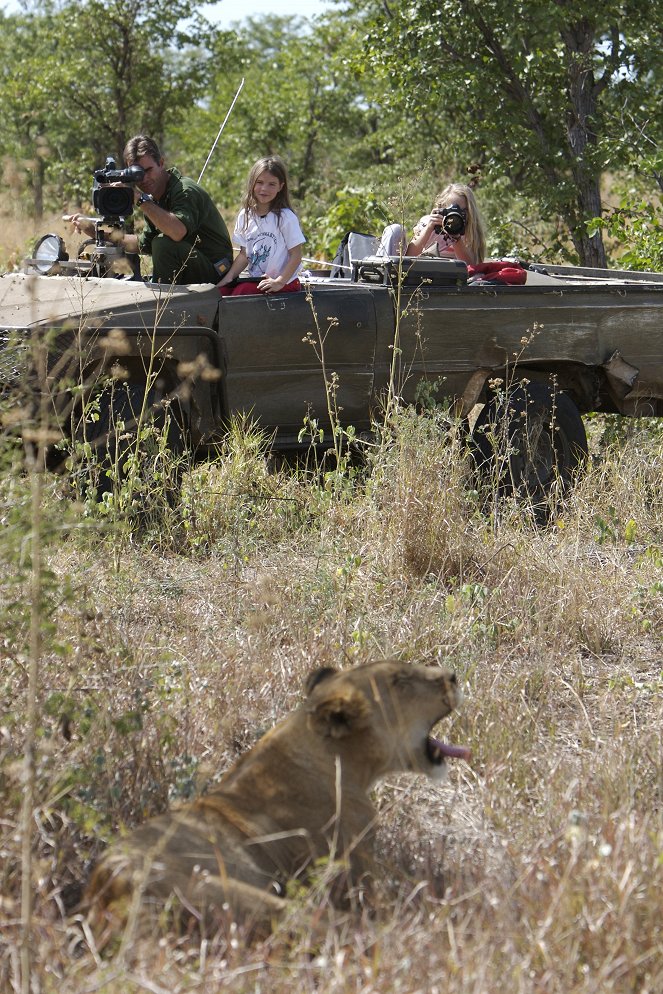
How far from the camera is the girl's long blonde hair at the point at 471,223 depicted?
7305mm

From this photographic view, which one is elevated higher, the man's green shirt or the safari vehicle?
the man's green shirt

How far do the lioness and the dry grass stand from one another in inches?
4.1

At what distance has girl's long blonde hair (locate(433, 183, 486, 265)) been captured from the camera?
24.0ft

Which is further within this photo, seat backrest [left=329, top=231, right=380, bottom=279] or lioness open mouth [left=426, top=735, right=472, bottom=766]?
seat backrest [left=329, top=231, right=380, bottom=279]

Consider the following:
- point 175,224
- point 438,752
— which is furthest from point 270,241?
point 438,752

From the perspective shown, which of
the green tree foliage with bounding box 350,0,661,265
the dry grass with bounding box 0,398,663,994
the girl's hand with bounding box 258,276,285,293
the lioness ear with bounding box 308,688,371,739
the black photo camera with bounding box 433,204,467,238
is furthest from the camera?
the green tree foliage with bounding box 350,0,661,265

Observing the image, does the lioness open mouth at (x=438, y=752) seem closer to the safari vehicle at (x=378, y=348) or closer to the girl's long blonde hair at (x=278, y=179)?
the safari vehicle at (x=378, y=348)

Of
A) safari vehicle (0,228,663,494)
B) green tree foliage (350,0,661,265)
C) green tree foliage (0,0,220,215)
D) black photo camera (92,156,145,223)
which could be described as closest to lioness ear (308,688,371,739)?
safari vehicle (0,228,663,494)

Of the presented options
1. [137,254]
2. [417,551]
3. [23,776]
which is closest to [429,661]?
[417,551]

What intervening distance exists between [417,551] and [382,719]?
88.8 inches

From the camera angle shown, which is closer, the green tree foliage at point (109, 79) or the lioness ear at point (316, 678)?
the lioness ear at point (316, 678)

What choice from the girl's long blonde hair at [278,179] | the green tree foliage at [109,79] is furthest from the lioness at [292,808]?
the green tree foliage at [109,79]

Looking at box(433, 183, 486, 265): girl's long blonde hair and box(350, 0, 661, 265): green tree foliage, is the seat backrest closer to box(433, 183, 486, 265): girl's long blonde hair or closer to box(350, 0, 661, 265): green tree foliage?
box(433, 183, 486, 265): girl's long blonde hair

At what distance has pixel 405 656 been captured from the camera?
4.31 meters
